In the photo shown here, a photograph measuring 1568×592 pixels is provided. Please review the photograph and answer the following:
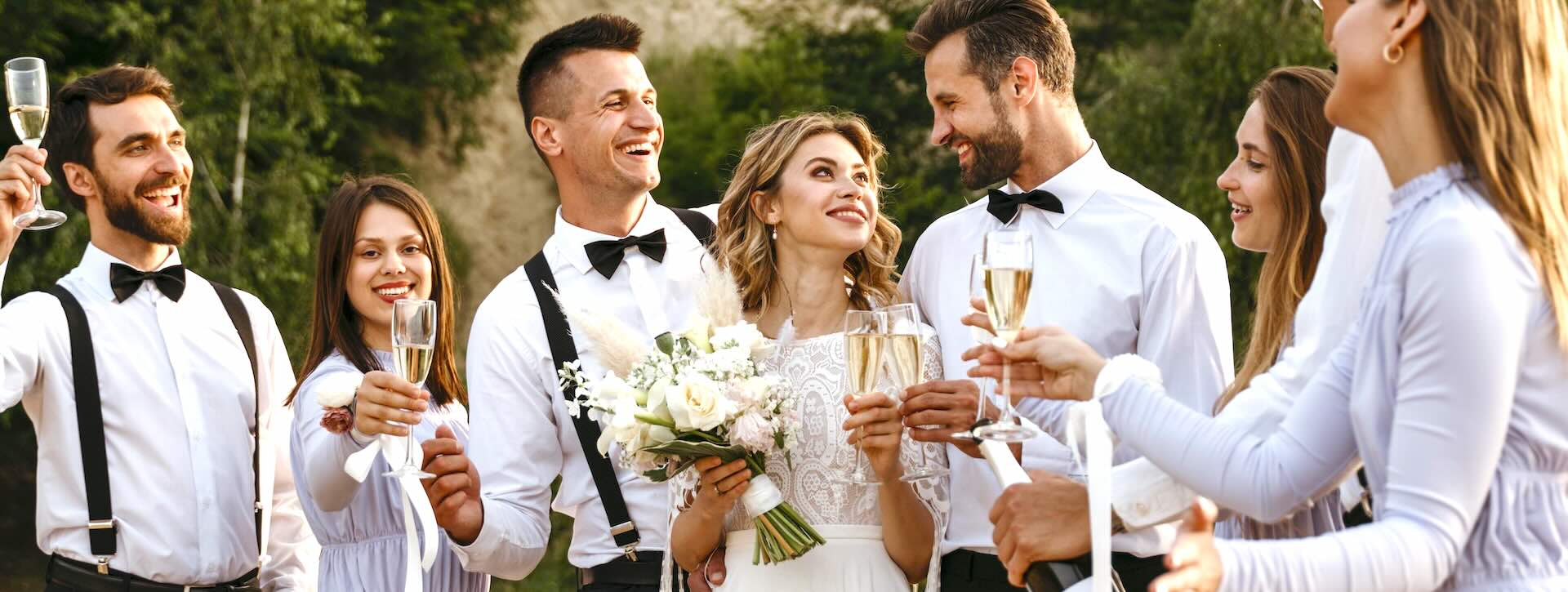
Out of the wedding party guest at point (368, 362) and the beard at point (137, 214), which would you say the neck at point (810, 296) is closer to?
the wedding party guest at point (368, 362)

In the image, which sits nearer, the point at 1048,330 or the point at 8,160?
the point at 1048,330

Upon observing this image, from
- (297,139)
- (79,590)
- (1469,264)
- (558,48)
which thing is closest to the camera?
(1469,264)

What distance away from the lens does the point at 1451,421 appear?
7.09 ft

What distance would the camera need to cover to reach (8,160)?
464 centimetres

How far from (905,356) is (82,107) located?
362cm

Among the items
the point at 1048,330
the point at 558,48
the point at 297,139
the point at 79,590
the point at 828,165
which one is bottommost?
the point at 79,590

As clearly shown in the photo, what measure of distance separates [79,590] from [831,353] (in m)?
2.69

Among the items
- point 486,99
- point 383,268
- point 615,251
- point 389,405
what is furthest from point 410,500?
point 486,99

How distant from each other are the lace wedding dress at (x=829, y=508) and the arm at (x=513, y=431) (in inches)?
26.2

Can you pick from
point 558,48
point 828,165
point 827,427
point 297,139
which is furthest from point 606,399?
point 297,139

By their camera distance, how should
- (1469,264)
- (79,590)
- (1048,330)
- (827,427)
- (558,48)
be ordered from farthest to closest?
(558,48)
(79,590)
(827,427)
(1048,330)
(1469,264)

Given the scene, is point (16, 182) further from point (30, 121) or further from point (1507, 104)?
point (1507, 104)

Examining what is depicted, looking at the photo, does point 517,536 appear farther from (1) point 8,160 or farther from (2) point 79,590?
(1) point 8,160

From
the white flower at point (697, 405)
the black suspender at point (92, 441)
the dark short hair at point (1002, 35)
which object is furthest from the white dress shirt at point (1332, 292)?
the black suspender at point (92, 441)
